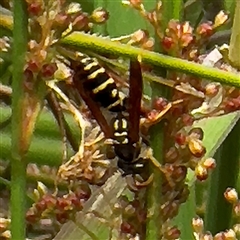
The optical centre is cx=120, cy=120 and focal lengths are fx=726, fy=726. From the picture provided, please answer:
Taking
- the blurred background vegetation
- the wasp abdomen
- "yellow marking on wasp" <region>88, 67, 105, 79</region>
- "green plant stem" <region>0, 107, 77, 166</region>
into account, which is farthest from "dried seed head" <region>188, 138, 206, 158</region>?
"green plant stem" <region>0, 107, 77, 166</region>

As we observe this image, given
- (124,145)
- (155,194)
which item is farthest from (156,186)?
(124,145)

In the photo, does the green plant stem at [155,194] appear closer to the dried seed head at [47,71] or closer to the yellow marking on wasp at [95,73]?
the dried seed head at [47,71]

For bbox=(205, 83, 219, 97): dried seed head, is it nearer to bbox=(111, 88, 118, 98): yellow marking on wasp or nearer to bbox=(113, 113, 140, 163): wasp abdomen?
bbox=(113, 113, 140, 163): wasp abdomen

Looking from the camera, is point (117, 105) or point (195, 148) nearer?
point (195, 148)

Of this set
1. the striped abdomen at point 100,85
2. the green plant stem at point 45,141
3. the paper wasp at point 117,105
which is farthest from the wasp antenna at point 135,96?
the green plant stem at point 45,141

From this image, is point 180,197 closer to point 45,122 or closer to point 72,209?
point 72,209

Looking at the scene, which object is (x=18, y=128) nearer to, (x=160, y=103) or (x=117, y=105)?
(x=160, y=103)

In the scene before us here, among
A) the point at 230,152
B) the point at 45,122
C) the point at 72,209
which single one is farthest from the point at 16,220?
the point at 45,122
